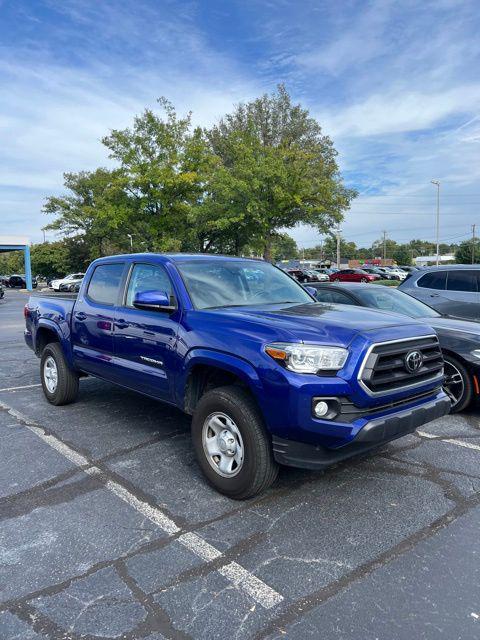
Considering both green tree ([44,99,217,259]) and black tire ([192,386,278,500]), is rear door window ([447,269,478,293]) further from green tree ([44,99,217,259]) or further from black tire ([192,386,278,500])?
green tree ([44,99,217,259])

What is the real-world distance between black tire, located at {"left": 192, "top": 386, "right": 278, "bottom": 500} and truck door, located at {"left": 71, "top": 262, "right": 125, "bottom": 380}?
174 cm

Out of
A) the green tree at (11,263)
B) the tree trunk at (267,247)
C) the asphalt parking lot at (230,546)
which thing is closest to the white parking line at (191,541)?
the asphalt parking lot at (230,546)


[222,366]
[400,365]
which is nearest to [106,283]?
[222,366]

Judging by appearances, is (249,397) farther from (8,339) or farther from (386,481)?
(8,339)

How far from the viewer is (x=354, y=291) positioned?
279 inches

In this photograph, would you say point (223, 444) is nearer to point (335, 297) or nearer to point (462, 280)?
point (335, 297)

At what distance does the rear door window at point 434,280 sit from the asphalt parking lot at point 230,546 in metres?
5.35

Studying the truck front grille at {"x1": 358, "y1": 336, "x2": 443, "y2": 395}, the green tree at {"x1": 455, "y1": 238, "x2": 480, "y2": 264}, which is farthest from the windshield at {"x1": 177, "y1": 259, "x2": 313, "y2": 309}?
the green tree at {"x1": 455, "y1": 238, "x2": 480, "y2": 264}

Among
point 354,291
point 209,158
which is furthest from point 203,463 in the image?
point 209,158

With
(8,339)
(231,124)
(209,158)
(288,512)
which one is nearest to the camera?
(288,512)

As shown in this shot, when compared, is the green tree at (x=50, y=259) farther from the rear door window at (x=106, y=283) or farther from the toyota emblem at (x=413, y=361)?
the toyota emblem at (x=413, y=361)

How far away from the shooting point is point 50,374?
6180 mm

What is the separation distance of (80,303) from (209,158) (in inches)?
1102

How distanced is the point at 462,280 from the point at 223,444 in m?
7.34
